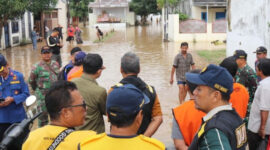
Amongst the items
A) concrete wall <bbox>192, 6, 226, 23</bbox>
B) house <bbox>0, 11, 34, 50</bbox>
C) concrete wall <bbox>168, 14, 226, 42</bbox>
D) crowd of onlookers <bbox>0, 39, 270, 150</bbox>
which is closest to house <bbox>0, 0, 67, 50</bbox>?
house <bbox>0, 11, 34, 50</bbox>

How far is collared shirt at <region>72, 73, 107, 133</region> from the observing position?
369 centimetres

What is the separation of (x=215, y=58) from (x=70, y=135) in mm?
14298

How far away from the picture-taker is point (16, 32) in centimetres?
Answer: 2514

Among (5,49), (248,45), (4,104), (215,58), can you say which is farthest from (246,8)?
(5,49)

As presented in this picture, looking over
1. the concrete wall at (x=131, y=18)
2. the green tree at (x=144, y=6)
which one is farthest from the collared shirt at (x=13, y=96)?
the concrete wall at (x=131, y=18)

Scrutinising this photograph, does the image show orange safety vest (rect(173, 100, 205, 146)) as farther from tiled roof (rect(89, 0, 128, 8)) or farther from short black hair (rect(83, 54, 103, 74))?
tiled roof (rect(89, 0, 128, 8))

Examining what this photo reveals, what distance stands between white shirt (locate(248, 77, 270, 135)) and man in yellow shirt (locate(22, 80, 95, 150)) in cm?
228

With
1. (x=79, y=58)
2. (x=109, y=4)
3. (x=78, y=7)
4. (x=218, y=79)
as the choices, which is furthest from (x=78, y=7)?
(x=218, y=79)

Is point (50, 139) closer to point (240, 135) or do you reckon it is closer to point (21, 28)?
point (240, 135)

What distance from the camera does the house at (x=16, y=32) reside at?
74.8ft

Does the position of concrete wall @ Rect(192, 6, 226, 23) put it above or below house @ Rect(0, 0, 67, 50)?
above

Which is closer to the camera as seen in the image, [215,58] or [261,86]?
Answer: [261,86]

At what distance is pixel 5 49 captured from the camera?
22500mm

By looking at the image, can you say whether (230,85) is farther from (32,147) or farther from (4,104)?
(4,104)
